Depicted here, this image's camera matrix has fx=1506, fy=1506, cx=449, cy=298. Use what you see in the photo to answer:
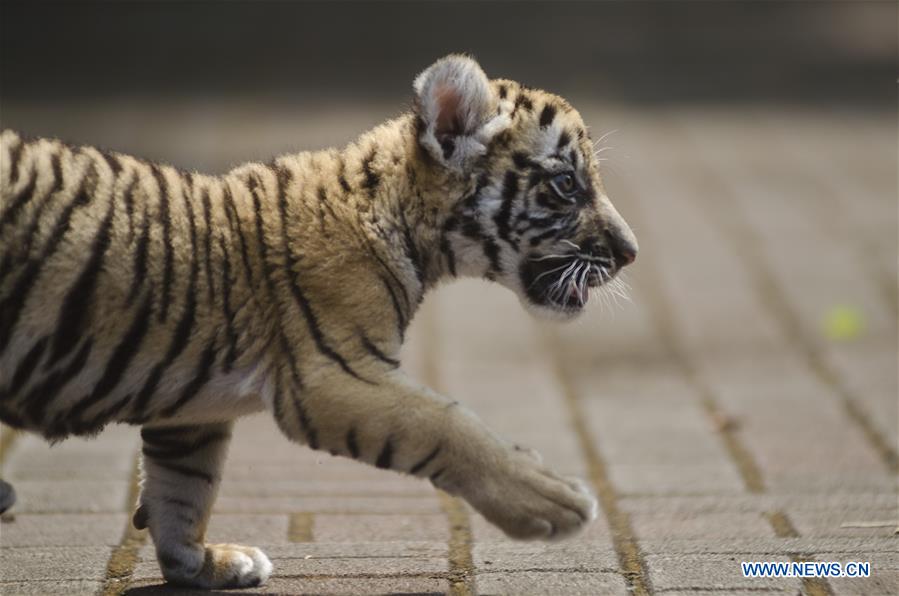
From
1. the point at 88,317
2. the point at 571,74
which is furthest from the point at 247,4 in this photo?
the point at 88,317

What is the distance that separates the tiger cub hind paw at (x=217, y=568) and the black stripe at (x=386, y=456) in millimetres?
601

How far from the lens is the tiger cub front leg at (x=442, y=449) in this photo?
3584mm

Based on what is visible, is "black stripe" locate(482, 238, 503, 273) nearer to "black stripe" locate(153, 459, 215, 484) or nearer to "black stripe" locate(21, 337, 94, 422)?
"black stripe" locate(153, 459, 215, 484)

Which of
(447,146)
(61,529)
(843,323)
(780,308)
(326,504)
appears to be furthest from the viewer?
(780,308)

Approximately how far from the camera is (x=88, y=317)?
3.65 metres

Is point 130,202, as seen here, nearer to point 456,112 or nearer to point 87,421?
point 87,421

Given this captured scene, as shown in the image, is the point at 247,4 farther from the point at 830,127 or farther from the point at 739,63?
the point at 830,127

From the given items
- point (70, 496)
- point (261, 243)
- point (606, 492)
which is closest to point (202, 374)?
point (261, 243)

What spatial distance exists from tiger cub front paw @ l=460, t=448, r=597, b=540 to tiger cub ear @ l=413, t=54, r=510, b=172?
86 centimetres

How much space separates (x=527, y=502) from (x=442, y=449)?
238mm

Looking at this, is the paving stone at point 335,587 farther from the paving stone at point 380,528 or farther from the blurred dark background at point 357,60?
the blurred dark background at point 357,60

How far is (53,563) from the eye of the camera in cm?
421

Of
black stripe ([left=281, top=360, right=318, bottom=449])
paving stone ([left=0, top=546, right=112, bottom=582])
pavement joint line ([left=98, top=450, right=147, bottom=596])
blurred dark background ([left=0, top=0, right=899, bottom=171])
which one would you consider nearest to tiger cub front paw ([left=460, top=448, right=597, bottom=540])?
black stripe ([left=281, top=360, right=318, bottom=449])

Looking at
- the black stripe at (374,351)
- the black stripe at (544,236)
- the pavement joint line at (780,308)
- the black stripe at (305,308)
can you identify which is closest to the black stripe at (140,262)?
the black stripe at (305,308)
